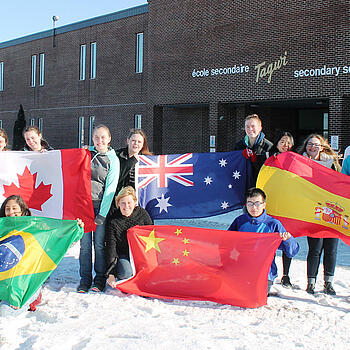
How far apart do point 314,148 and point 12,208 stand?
12.4ft

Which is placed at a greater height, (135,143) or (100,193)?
(135,143)

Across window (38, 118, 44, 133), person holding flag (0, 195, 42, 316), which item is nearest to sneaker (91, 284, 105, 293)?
person holding flag (0, 195, 42, 316)

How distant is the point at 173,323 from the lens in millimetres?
4566

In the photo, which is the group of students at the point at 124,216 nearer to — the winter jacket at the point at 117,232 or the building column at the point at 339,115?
the winter jacket at the point at 117,232

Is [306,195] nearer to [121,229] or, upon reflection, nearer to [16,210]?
[121,229]

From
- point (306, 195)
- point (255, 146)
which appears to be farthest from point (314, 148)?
point (255, 146)

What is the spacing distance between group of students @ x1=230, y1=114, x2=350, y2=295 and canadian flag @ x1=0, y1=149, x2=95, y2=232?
2158 millimetres

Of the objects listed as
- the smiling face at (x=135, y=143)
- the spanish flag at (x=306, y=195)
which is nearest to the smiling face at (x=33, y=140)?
the smiling face at (x=135, y=143)

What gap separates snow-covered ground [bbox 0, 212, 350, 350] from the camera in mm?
4062

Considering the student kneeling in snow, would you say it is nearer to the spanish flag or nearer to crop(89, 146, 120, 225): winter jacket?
the spanish flag

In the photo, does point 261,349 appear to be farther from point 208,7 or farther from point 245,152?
point 208,7

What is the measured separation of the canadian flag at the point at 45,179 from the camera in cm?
601

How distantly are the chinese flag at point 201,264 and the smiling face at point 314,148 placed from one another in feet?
4.64

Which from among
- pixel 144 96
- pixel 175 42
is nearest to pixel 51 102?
pixel 144 96
